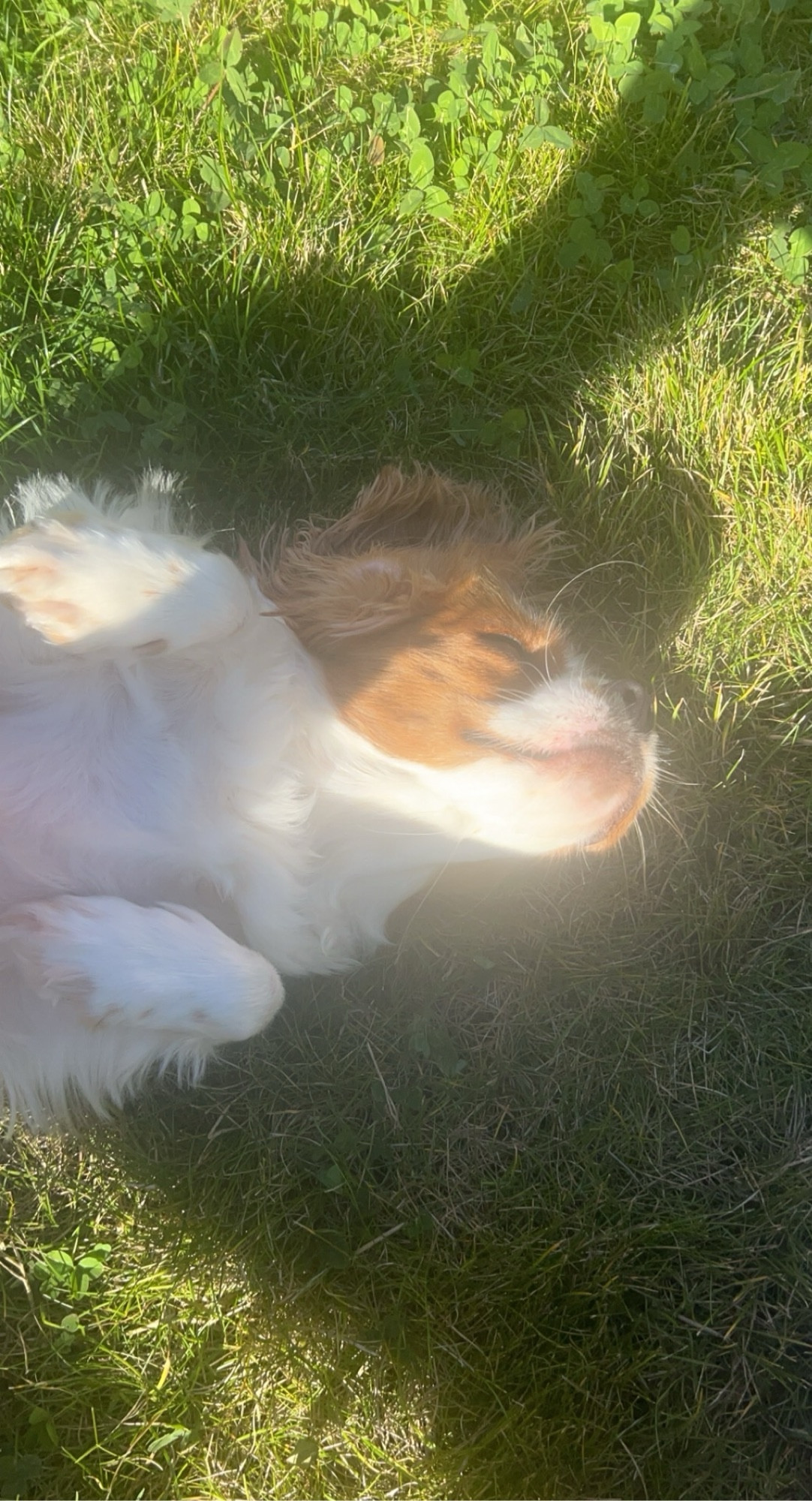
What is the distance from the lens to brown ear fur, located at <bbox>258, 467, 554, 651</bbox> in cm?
253

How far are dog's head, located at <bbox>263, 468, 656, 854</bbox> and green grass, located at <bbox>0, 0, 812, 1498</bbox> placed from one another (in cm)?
74

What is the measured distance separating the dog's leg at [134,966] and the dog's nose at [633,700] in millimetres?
1096

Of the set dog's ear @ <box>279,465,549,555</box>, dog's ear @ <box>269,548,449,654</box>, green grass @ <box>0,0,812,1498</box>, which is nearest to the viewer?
dog's ear @ <box>269,548,449,654</box>

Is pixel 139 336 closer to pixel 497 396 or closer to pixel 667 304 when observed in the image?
pixel 497 396

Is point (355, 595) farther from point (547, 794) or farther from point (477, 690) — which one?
point (547, 794)

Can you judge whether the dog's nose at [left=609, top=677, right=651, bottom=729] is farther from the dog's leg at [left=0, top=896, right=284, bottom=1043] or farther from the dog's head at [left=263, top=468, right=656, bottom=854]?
the dog's leg at [left=0, top=896, right=284, bottom=1043]

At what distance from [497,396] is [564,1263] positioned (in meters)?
2.87

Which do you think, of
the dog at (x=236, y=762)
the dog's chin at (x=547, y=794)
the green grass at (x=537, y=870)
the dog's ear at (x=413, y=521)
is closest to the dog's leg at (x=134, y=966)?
the dog at (x=236, y=762)

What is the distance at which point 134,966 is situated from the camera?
2.35 metres

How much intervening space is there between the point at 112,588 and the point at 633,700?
4.33 ft

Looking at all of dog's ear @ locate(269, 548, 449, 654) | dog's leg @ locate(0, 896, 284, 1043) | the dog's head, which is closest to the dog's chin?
the dog's head

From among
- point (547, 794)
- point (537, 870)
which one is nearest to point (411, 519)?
point (547, 794)

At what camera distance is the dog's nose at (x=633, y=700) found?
8.50ft

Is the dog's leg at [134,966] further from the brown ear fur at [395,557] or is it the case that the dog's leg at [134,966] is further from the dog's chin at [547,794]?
the brown ear fur at [395,557]
